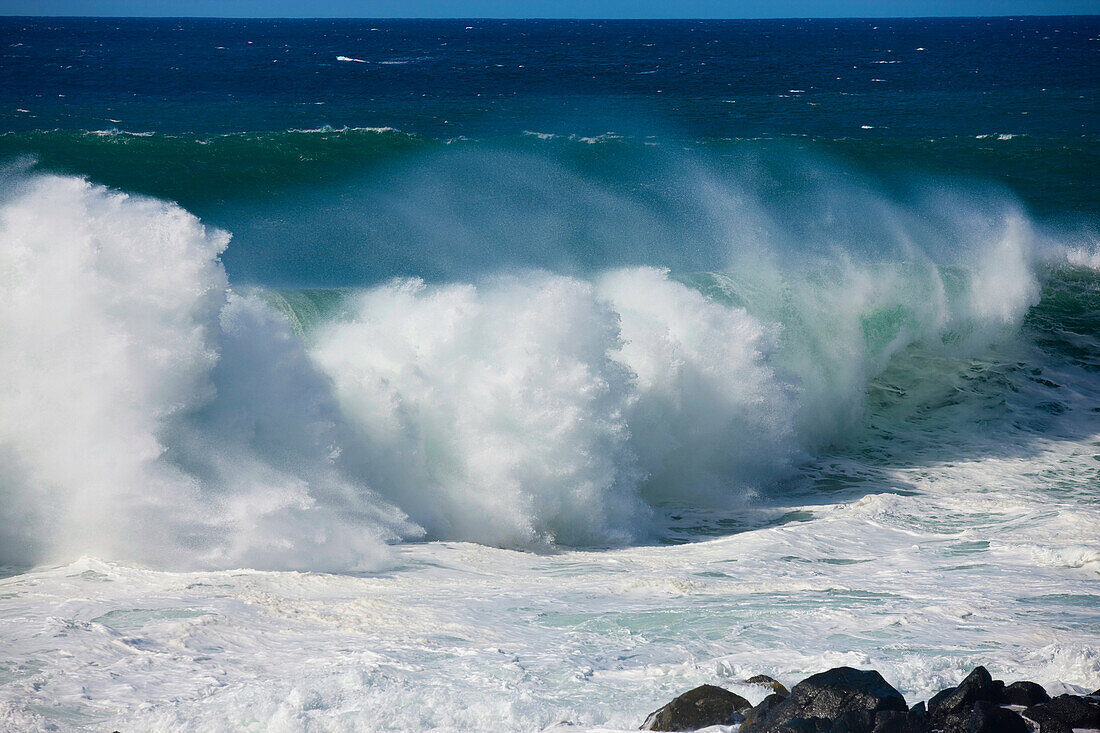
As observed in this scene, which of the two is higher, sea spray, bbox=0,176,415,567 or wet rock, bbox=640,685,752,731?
sea spray, bbox=0,176,415,567

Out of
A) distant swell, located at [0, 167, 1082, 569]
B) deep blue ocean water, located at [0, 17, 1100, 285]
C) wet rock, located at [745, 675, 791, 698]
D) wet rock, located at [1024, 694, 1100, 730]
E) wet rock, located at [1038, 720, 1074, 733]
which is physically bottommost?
wet rock, located at [745, 675, 791, 698]

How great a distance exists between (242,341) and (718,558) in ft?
14.5

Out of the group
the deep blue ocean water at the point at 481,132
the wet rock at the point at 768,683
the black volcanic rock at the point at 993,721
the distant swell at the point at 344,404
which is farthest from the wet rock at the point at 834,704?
the deep blue ocean water at the point at 481,132

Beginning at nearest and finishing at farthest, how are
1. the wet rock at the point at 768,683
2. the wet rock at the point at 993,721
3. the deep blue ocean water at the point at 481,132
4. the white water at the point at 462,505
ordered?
the wet rock at the point at 993,721 < the wet rock at the point at 768,683 < the white water at the point at 462,505 < the deep blue ocean water at the point at 481,132

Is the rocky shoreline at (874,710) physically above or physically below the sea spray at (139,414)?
below

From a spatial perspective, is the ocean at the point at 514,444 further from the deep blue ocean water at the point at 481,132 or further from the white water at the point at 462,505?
the deep blue ocean water at the point at 481,132

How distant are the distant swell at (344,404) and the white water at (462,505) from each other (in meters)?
0.03

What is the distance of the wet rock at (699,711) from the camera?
468 centimetres

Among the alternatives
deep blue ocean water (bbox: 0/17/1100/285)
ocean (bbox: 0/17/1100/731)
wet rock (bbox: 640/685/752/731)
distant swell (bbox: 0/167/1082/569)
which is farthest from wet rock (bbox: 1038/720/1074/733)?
deep blue ocean water (bbox: 0/17/1100/285)

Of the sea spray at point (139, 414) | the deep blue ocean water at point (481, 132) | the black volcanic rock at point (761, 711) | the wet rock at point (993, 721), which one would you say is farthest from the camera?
the deep blue ocean water at point (481, 132)

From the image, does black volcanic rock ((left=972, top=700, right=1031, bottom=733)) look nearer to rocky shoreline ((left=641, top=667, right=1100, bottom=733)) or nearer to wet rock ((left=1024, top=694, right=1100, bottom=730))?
rocky shoreline ((left=641, top=667, right=1100, bottom=733))

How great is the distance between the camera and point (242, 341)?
8.59 meters

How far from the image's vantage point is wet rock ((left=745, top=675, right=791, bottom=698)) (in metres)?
5.11

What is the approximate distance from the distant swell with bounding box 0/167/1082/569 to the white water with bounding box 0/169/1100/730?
26 millimetres
